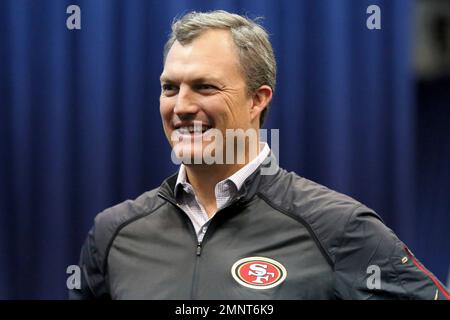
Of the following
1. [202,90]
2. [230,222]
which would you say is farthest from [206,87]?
[230,222]

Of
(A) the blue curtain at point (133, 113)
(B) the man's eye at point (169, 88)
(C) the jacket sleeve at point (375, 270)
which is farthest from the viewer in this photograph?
(A) the blue curtain at point (133, 113)

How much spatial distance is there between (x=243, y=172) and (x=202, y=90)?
0.17 m

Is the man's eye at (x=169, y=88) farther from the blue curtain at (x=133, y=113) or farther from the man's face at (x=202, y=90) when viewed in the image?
the blue curtain at (x=133, y=113)

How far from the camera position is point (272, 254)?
1.01 metres

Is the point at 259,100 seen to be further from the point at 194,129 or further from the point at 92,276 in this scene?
the point at 92,276

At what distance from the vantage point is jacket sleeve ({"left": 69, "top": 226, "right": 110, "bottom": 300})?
3.76ft

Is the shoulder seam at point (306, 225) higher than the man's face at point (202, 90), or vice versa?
the man's face at point (202, 90)

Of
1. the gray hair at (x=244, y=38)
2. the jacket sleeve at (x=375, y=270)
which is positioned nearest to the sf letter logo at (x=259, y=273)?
the jacket sleeve at (x=375, y=270)

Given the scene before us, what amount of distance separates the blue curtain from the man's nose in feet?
2.07

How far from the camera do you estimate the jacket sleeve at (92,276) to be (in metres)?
1.15

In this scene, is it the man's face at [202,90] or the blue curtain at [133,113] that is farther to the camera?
the blue curtain at [133,113]

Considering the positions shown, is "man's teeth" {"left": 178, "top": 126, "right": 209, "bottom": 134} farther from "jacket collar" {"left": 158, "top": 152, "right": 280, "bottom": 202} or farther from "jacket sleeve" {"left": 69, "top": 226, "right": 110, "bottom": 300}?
"jacket sleeve" {"left": 69, "top": 226, "right": 110, "bottom": 300}

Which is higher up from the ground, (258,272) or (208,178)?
(208,178)
